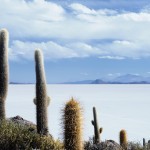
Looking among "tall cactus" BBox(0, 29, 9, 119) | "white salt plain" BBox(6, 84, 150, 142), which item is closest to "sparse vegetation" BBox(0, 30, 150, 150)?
"tall cactus" BBox(0, 29, 9, 119)

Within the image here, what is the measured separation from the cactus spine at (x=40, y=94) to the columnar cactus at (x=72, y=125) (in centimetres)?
343

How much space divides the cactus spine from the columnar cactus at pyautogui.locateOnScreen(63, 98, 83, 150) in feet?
11.2

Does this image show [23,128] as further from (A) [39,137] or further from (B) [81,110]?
(B) [81,110]

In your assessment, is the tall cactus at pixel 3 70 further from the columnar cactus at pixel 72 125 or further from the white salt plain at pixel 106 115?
the columnar cactus at pixel 72 125

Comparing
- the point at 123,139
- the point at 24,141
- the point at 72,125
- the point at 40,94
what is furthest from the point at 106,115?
the point at 72,125

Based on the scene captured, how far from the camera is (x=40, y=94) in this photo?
2009 centimetres

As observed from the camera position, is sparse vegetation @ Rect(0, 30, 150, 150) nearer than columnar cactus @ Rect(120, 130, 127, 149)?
Yes

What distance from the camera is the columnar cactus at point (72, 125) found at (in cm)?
1634

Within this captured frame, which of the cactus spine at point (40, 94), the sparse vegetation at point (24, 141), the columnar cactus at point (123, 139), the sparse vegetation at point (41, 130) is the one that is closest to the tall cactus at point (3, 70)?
the sparse vegetation at point (41, 130)

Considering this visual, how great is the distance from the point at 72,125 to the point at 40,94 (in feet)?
12.6

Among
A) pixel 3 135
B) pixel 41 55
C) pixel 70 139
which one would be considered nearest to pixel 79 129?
pixel 70 139

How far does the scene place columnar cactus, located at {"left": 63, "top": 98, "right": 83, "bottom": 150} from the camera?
1634 cm

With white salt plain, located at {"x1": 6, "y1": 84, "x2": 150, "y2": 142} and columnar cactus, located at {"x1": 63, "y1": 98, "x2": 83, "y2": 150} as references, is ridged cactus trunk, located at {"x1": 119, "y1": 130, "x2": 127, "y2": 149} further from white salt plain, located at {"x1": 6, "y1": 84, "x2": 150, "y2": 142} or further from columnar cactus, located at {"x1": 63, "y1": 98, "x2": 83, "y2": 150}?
columnar cactus, located at {"x1": 63, "y1": 98, "x2": 83, "y2": 150}

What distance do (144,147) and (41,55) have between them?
4806 mm
